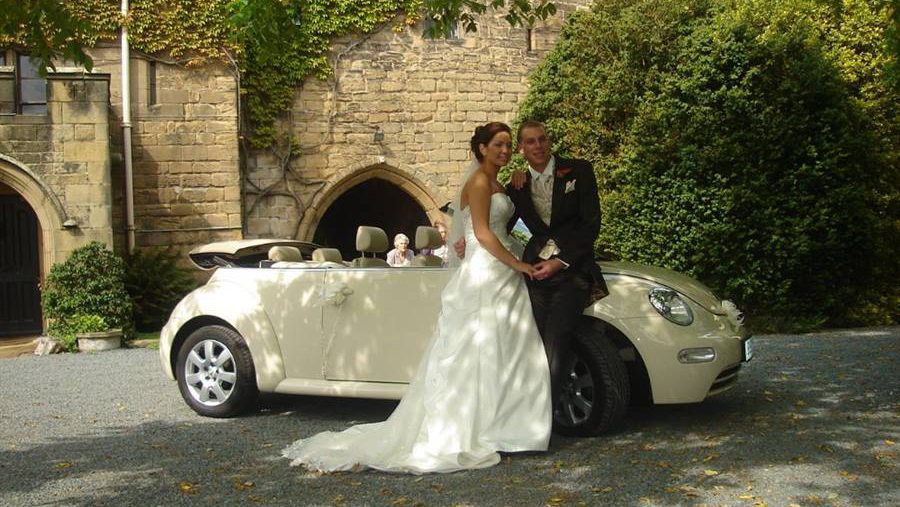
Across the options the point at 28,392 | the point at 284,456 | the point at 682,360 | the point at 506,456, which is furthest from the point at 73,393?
the point at 682,360

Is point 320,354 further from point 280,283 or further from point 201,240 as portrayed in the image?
point 201,240

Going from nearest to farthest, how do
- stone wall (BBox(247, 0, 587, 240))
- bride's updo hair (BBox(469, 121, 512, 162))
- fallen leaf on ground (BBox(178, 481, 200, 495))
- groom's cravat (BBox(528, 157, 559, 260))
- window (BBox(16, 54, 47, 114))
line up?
fallen leaf on ground (BBox(178, 481, 200, 495))
bride's updo hair (BBox(469, 121, 512, 162))
groom's cravat (BBox(528, 157, 559, 260))
window (BBox(16, 54, 47, 114))
stone wall (BBox(247, 0, 587, 240))

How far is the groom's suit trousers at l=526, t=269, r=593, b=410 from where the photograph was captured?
5.16 meters

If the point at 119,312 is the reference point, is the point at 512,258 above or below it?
above

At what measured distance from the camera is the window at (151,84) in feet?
49.7

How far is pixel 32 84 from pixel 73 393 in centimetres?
825

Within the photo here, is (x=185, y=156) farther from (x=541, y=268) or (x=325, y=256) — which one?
(x=541, y=268)

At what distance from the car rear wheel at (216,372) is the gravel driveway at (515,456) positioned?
134 mm

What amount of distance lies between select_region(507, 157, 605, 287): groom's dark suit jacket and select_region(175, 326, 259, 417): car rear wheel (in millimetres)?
2283

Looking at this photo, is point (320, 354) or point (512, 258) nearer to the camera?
point (512, 258)

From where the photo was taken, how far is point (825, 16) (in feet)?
44.9

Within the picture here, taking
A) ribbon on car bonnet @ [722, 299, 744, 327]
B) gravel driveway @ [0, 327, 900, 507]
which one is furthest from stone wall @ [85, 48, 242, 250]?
ribbon on car bonnet @ [722, 299, 744, 327]

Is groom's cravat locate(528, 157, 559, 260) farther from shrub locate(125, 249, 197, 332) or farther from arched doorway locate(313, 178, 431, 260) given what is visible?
arched doorway locate(313, 178, 431, 260)

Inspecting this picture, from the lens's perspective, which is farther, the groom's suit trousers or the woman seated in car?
the woman seated in car
